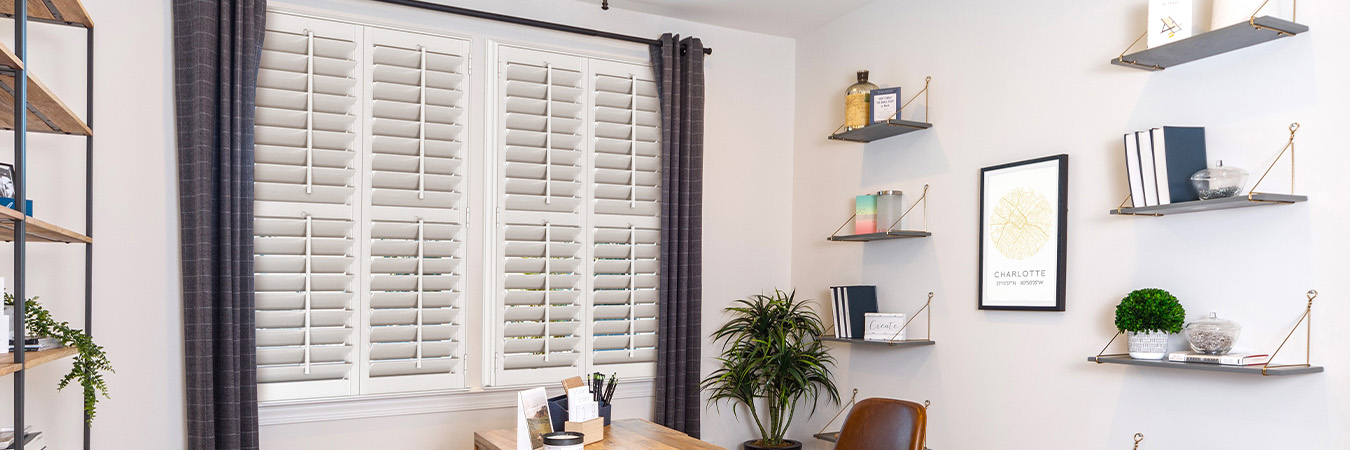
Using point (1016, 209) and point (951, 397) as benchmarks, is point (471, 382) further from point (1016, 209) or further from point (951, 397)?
point (1016, 209)

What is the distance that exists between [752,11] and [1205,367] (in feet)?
8.48

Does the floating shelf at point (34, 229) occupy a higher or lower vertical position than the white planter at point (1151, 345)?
higher

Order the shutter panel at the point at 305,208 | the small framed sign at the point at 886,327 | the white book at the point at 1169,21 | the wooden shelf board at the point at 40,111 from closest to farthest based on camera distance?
1. the wooden shelf board at the point at 40,111
2. the white book at the point at 1169,21
3. the shutter panel at the point at 305,208
4. the small framed sign at the point at 886,327

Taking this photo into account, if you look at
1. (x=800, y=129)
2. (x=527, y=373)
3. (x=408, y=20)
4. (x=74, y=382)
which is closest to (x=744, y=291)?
(x=800, y=129)

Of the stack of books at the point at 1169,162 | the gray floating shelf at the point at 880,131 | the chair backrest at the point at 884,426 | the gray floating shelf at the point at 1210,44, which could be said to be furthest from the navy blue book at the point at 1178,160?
the gray floating shelf at the point at 880,131

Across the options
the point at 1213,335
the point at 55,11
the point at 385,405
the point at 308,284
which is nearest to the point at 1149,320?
the point at 1213,335

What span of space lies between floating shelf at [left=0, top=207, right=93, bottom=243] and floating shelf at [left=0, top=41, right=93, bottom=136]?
314 mm

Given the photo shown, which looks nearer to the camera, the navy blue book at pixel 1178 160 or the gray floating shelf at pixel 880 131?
the navy blue book at pixel 1178 160

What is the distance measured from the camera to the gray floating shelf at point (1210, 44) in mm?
2441

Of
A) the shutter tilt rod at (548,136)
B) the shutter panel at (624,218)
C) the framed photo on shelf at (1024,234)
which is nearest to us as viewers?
the framed photo on shelf at (1024,234)

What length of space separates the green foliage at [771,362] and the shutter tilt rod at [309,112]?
6.67 ft

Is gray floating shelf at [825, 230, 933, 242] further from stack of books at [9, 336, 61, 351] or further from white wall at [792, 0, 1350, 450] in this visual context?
stack of books at [9, 336, 61, 351]

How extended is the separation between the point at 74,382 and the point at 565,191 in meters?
2.02

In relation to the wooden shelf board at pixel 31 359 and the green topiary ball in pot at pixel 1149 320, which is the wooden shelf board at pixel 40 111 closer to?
the wooden shelf board at pixel 31 359
